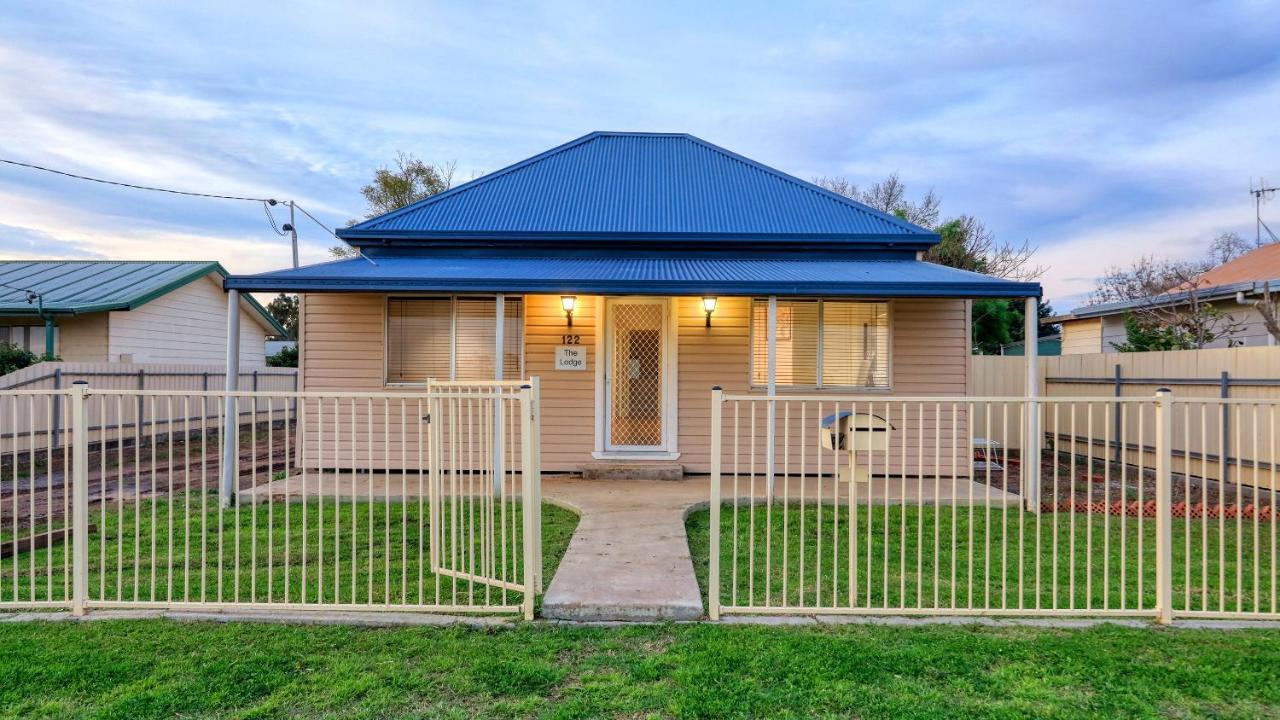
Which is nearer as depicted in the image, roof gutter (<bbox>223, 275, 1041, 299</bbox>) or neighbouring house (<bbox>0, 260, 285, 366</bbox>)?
roof gutter (<bbox>223, 275, 1041, 299</bbox>)

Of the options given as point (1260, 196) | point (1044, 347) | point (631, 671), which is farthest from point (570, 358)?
point (1044, 347)

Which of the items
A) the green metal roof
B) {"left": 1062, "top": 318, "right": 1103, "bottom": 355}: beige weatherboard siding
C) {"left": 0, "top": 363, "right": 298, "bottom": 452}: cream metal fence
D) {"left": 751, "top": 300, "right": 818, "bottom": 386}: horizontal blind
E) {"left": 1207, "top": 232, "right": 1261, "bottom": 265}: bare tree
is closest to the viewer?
{"left": 751, "top": 300, "right": 818, "bottom": 386}: horizontal blind

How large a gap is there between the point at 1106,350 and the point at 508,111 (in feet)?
55.9

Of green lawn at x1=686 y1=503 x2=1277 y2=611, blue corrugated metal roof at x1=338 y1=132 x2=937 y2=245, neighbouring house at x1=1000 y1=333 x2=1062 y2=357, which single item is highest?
blue corrugated metal roof at x1=338 y1=132 x2=937 y2=245

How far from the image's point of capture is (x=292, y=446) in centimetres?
1180

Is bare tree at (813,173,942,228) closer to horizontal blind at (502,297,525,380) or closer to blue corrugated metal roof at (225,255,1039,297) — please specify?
blue corrugated metal roof at (225,255,1039,297)

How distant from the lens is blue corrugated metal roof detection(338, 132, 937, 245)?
363 inches

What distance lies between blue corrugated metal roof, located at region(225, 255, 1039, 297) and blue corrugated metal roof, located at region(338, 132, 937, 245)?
0.91 metres

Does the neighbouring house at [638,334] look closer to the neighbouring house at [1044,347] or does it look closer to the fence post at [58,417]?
the fence post at [58,417]

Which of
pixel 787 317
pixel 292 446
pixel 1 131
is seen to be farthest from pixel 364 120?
pixel 787 317

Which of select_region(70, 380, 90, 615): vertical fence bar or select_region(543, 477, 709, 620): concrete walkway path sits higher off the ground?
select_region(70, 380, 90, 615): vertical fence bar

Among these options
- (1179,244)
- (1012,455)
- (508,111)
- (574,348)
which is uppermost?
(508,111)

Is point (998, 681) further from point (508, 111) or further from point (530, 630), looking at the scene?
point (508, 111)

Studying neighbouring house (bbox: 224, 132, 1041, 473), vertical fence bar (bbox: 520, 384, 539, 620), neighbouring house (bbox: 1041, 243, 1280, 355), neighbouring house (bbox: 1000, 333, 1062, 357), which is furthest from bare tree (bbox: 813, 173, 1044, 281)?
vertical fence bar (bbox: 520, 384, 539, 620)
